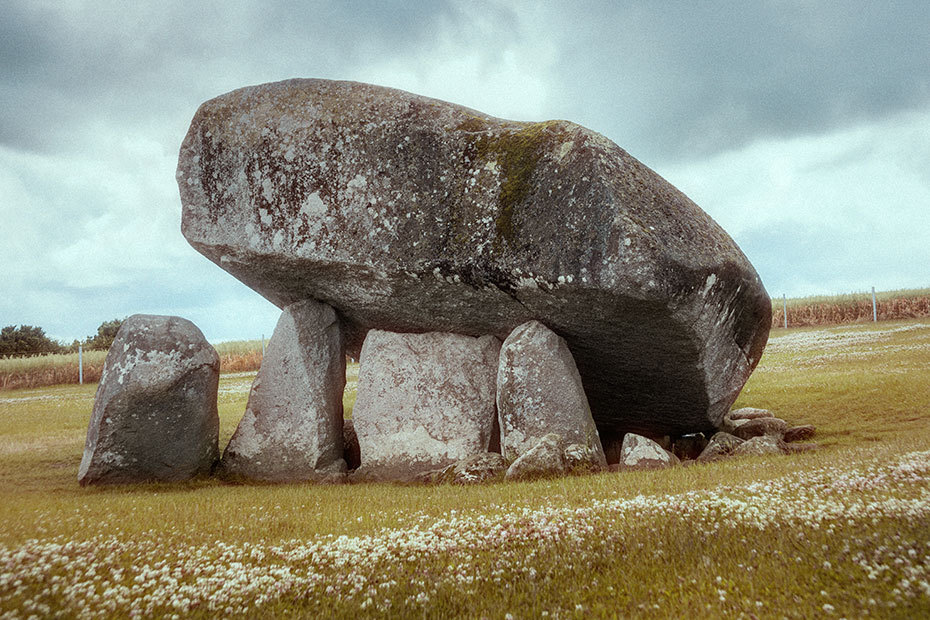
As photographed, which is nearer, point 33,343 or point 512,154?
point 512,154

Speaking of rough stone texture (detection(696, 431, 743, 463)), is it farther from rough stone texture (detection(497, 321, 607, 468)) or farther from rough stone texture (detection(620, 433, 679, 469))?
rough stone texture (detection(497, 321, 607, 468))

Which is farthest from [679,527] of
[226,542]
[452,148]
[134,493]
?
[134,493]

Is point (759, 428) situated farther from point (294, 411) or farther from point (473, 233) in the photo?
point (294, 411)

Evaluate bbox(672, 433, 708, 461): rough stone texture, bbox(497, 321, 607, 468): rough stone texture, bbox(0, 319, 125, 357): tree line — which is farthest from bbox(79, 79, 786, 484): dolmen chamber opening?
bbox(0, 319, 125, 357): tree line

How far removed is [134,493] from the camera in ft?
35.7

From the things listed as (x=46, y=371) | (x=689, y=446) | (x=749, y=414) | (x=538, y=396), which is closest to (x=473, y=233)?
(x=538, y=396)

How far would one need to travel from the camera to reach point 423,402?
12.6 m

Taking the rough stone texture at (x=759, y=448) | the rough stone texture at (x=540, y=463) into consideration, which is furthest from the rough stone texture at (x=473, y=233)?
the rough stone texture at (x=540, y=463)

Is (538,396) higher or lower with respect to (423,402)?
higher

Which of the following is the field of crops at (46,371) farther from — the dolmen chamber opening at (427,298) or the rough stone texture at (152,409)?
the dolmen chamber opening at (427,298)

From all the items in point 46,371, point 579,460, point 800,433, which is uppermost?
point 46,371

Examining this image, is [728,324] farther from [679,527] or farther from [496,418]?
[679,527]

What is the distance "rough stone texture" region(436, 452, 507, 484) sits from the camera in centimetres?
1049

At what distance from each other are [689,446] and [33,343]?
190 ft
